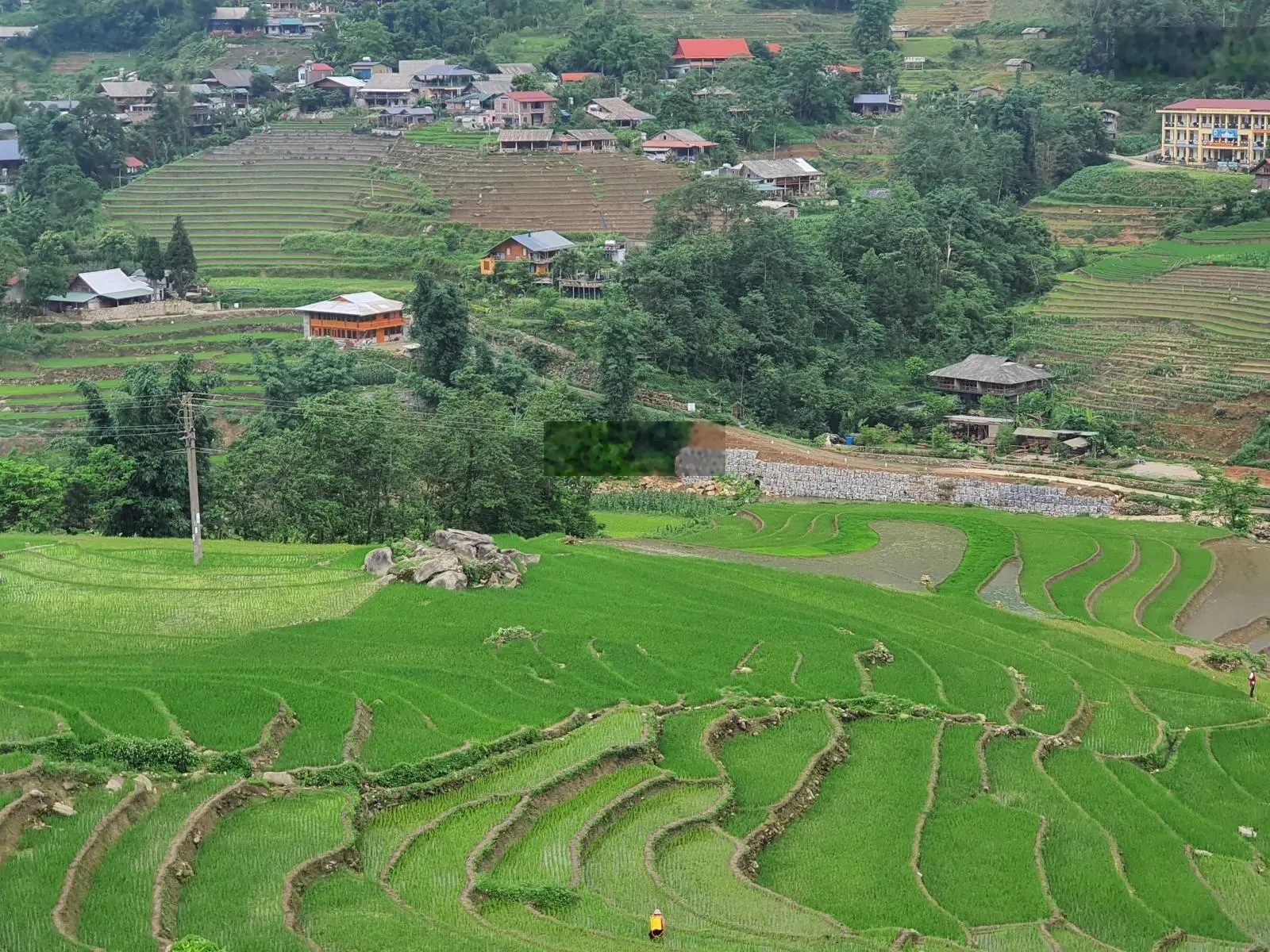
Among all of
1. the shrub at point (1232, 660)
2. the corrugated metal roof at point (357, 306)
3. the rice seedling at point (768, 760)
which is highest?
the corrugated metal roof at point (357, 306)

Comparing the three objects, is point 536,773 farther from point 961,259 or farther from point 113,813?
point 961,259

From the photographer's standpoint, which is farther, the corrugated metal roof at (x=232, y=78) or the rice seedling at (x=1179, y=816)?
the corrugated metal roof at (x=232, y=78)

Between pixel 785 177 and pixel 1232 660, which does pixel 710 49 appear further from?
pixel 1232 660

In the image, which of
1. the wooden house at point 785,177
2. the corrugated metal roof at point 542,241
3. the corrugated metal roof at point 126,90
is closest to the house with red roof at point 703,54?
the wooden house at point 785,177

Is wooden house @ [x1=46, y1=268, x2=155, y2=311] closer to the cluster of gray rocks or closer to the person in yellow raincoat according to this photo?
the cluster of gray rocks

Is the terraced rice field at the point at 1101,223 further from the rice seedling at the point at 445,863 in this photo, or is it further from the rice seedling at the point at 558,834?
the rice seedling at the point at 445,863

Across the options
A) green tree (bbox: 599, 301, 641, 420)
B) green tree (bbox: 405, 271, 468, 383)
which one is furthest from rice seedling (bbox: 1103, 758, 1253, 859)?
green tree (bbox: 405, 271, 468, 383)

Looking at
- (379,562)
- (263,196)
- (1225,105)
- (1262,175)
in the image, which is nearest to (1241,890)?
(379,562)

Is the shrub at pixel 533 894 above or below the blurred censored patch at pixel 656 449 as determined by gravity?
above
